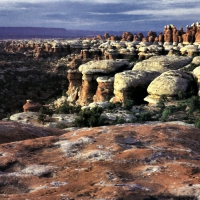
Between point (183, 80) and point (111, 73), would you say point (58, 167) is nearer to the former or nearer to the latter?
point (183, 80)

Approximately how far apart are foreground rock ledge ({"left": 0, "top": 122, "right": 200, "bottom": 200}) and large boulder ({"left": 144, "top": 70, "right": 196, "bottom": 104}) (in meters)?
12.5

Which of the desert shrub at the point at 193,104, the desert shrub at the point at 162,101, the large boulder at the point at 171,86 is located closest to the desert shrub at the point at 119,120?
the desert shrub at the point at 162,101

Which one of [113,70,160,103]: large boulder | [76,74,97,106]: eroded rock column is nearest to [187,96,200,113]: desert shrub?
[113,70,160,103]: large boulder

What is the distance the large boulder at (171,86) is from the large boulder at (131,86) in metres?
1.28

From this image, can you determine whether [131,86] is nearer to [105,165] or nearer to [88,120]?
[88,120]

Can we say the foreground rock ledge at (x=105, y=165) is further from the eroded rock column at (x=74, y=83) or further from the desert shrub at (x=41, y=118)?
the eroded rock column at (x=74, y=83)

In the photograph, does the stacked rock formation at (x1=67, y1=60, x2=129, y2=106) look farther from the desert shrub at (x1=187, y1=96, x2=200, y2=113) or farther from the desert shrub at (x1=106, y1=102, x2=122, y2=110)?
the desert shrub at (x1=187, y1=96, x2=200, y2=113)

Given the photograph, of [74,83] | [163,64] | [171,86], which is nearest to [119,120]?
[171,86]

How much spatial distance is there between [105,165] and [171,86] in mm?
15374

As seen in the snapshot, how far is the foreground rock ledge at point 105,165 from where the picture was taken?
168 inches

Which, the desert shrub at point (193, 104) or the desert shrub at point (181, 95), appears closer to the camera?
the desert shrub at point (193, 104)

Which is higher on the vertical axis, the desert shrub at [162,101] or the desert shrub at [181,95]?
the desert shrub at [181,95]

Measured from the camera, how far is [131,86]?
22.2m

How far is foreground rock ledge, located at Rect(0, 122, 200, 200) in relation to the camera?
4273mm
